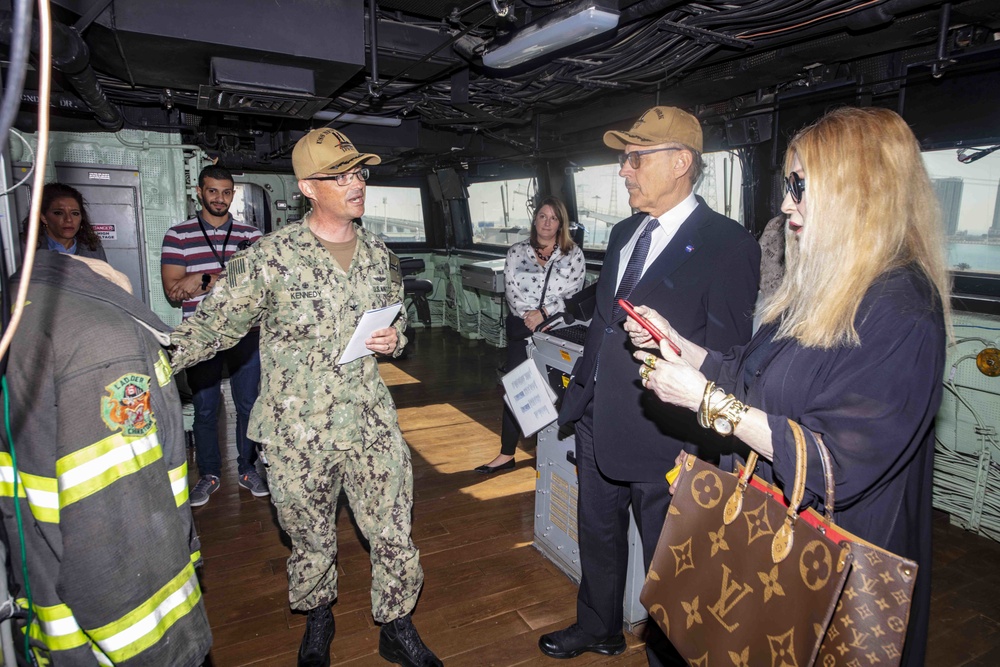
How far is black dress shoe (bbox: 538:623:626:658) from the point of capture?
2.30 metres

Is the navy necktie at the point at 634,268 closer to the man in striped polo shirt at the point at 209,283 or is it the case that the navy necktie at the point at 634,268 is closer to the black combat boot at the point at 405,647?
the black combat boot at the point at 405,647

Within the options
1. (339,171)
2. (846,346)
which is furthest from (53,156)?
(846,346)

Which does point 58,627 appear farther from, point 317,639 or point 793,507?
point 317,639

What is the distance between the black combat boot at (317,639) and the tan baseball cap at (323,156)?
5.35 ft

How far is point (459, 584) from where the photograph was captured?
111 inches

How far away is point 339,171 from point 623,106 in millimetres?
3443

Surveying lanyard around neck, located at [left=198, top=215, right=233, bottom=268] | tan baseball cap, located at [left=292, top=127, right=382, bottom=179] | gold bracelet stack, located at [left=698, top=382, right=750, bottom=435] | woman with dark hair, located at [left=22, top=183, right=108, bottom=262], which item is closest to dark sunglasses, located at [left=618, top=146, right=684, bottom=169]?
tan baseball cap, located at [left=292, top=127, right=382, bottom=179]

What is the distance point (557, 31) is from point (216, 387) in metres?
2.82

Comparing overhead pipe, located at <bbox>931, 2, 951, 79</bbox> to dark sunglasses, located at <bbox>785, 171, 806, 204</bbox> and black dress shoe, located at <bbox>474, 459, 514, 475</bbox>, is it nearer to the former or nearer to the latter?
dark sunglasses, located at <bbox>785, 171, 806, 204</bbox>

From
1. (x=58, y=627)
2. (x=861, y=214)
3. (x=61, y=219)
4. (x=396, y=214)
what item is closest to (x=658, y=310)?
(x=861, y=214)

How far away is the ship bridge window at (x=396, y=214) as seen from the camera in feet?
32.2

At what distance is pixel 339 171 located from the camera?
200 cm

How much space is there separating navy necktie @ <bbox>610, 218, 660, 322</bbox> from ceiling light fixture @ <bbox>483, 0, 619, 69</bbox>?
897 mm

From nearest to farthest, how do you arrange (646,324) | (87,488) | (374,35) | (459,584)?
(87,488) < (646,324) < (459,584) < (374,35)
